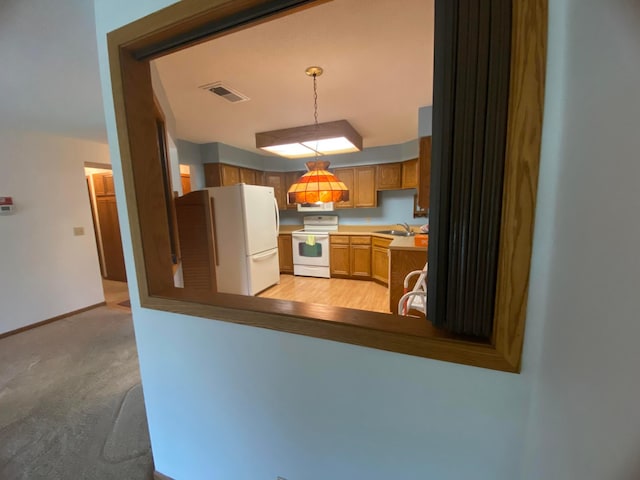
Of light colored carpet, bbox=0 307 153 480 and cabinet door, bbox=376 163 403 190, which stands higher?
cabinet door, bbox=376 163 403 190

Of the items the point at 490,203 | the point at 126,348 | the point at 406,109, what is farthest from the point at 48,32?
the point at 406,109

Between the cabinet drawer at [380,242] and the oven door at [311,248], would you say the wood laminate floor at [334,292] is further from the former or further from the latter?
the cabinet drawer at [380,242]

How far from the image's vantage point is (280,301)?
37.7 inches

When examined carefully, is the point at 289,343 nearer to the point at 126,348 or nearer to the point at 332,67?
the point at 332,67

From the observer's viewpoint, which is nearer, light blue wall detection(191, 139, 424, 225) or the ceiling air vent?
the ceiling air vent

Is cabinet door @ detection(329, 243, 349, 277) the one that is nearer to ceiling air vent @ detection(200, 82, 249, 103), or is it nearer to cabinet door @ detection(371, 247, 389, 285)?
cabinet door @ detection(371, 247, 389, 285)

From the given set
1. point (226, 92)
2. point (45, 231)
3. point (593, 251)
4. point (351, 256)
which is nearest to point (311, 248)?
point (351, 256)

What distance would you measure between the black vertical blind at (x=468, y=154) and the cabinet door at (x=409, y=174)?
3908mm

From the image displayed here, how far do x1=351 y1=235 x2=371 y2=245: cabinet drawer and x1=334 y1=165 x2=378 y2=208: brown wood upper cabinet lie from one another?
0.63 m

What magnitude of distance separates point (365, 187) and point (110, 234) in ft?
16.2

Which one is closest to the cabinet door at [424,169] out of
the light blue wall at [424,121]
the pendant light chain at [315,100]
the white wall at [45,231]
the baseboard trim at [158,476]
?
the light blue wall at [424,121]

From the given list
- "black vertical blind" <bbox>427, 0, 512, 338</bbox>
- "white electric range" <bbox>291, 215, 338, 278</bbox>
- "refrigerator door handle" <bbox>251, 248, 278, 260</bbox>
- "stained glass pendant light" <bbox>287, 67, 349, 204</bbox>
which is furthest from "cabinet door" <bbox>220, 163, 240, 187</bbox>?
"black vertical blind" <bbox>427, 0, 512, 338</bbox>

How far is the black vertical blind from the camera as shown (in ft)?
1.80

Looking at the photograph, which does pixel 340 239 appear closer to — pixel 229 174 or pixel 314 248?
pixel 314 248
